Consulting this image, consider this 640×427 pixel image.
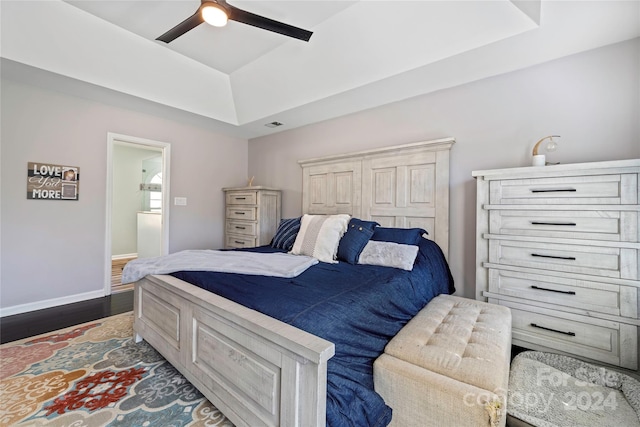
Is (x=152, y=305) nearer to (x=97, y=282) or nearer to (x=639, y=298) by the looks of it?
A: (x=97, y=282)

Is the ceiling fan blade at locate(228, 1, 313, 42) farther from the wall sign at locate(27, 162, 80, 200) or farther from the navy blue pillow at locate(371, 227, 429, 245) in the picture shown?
the wall sign at locate(27, 162, 80, 200)

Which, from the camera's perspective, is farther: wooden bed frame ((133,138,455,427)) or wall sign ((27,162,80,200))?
wall sign ((27,162,80,200))

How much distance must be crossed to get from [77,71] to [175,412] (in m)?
3.18

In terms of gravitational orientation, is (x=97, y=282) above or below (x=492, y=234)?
below

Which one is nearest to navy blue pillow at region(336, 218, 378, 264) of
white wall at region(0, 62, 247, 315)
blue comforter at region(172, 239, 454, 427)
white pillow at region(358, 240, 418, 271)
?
white pillow at region(358, 240, 418, 271)

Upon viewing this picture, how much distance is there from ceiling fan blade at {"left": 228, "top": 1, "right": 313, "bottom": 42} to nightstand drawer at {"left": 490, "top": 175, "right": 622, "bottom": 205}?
1887 millimetres

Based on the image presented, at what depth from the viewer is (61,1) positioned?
2352mm

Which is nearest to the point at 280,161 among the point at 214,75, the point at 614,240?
the point at 214,75

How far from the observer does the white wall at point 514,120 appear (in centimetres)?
196

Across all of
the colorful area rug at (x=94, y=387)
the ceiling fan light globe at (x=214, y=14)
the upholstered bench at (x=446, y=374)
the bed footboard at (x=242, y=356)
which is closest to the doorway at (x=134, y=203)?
the colorful area rug at (x=94, y=387)

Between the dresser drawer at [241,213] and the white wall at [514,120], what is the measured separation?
5.48 feet

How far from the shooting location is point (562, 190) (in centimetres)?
184

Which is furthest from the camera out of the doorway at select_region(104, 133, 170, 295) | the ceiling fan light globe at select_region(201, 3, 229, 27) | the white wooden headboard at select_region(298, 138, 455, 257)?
the doorway at select_region(104, 133, 170, 295)

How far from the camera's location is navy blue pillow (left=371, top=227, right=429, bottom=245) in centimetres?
232
